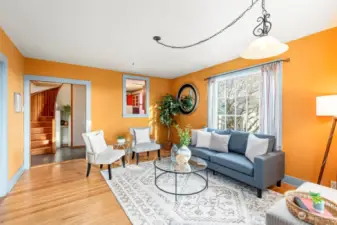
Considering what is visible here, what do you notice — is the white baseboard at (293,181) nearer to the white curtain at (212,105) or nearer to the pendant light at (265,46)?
the white curtain at (212,105)

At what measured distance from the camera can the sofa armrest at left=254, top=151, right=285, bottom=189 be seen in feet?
7.63

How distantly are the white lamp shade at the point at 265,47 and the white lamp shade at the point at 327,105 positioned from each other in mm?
1224

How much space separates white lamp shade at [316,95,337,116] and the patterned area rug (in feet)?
4.44

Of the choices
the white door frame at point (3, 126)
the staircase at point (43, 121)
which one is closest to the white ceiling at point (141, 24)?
the white door frame at point (3, 126)

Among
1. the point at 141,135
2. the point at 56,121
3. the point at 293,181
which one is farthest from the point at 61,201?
the point at 56,121

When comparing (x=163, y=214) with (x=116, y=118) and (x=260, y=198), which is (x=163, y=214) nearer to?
(x=260, y=198)

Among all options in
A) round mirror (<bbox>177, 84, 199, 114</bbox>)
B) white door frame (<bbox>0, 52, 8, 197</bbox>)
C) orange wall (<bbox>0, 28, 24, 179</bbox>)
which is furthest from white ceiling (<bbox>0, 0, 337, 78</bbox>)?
round mirror (<bbox>177, 84, 199, 114</bbox>)

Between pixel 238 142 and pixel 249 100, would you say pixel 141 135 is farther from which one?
pixel 249 100

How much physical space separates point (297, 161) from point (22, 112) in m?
5.33

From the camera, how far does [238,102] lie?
3766 mm

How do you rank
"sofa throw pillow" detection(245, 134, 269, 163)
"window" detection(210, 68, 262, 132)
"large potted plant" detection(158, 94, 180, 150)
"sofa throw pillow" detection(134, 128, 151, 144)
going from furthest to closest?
"large potted plant" detection(158, 94, 180, 150) < "sofa throw pillow" detection(134, 128, 151, 144) < "window" detection(210, 68, 262, 132) < "sofa throw pillow" detection(245, 134, 269, 163)

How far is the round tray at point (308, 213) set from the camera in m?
1.14

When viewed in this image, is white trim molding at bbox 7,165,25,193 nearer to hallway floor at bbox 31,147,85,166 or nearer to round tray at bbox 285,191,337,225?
hallway floor at bbox 31,147,85,166

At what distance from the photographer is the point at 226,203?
2.25m
